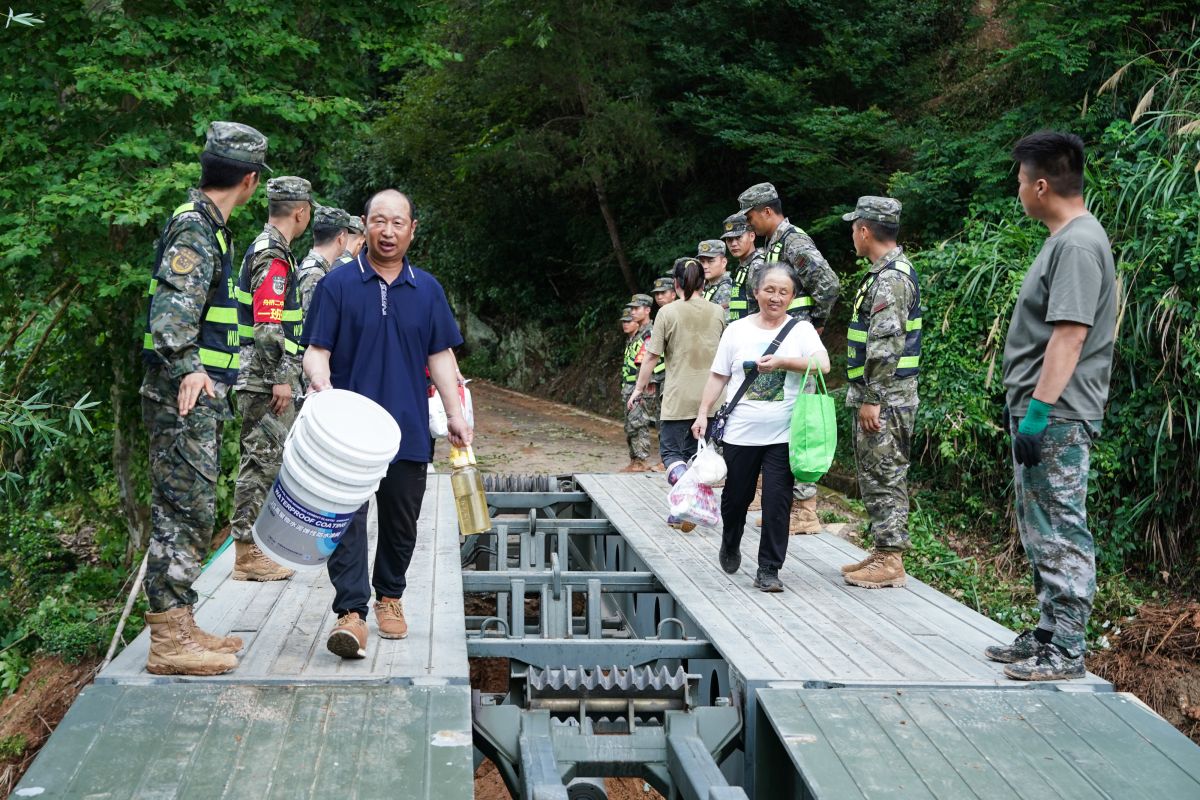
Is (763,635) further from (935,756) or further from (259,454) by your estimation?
(259,454)

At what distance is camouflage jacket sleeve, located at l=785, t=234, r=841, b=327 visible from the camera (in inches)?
292

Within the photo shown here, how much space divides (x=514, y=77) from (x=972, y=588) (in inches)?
478

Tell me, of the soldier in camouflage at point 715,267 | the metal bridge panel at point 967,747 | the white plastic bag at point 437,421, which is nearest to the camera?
the metal bridge panel at point 967,747

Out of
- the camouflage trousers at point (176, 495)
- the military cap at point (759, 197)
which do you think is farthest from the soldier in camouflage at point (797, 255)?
the camouflage trousers at point (176, 495)

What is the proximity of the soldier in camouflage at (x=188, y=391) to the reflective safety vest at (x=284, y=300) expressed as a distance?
3.62 ft

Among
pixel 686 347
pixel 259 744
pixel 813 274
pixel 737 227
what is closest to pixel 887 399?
pixel 813 274

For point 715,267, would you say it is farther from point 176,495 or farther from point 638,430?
point 176,495

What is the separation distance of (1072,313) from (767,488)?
2.21 meters

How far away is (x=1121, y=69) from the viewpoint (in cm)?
1082

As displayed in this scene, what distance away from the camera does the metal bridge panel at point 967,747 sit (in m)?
3.80

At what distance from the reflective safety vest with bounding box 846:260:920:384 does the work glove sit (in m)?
1.67

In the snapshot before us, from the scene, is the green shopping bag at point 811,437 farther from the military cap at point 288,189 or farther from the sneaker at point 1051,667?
the military cap at point 288,189

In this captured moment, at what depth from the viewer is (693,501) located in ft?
22.1

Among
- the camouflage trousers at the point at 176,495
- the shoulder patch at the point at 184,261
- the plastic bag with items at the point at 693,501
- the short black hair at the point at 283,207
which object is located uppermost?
the short black hair at the point at 283,207
